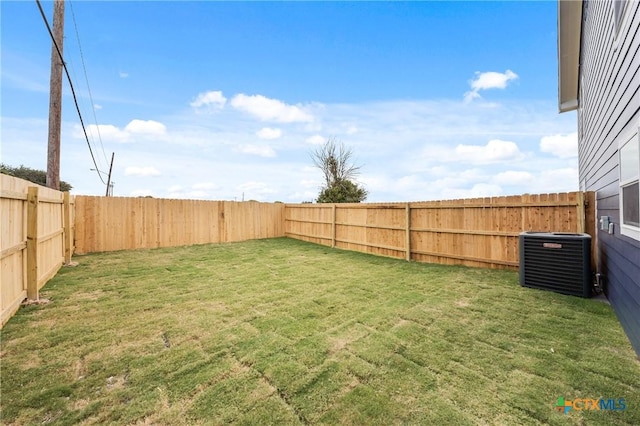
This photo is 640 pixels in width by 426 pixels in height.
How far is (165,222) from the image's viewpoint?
9039 millimetres

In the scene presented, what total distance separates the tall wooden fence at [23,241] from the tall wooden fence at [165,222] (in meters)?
3.03

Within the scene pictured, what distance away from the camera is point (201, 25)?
9383 millimetres

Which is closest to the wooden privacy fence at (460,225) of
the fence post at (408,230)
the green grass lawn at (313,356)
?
the fence post at (408,230)

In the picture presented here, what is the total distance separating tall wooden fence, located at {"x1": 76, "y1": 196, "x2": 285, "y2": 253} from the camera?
777 cm

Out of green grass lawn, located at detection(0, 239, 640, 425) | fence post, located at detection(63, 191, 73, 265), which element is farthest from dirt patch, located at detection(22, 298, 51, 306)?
fence post, located at detection(63, 191, 73, 265)

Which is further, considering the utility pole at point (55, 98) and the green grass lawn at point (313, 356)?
the utility pole at point (55, 98)

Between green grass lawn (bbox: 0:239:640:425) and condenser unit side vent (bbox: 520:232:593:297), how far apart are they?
0.23 meters

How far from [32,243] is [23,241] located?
0.57ft

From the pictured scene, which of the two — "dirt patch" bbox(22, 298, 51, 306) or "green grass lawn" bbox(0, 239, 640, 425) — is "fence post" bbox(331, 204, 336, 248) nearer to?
"green grass lawn" bbox(0, 239, 640, 425)

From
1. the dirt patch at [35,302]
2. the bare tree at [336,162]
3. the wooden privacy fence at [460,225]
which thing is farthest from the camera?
the bare tree at [336,162]

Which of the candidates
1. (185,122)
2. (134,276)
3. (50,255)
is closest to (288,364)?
(134,276)

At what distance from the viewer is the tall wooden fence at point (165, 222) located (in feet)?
25.5

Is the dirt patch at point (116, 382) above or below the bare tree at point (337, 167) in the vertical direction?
below

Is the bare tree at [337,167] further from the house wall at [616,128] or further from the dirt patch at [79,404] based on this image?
the dirt patch at [79,404]
